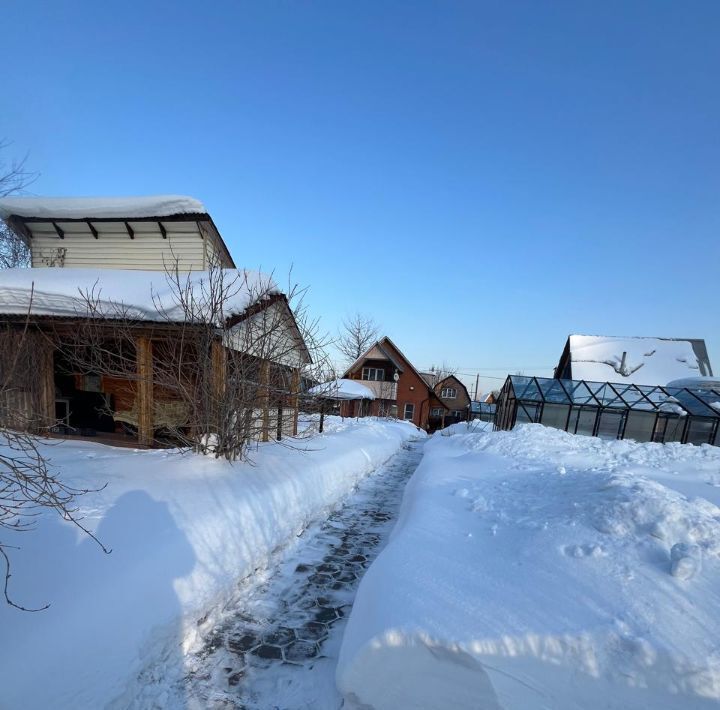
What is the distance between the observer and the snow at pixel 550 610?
2230 millimetres

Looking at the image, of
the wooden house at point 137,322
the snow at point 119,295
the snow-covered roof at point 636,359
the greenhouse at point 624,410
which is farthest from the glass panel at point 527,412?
the snow at point 119,295

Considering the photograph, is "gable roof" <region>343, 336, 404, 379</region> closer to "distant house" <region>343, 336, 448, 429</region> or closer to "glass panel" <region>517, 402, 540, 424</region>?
"distant house" <region>343, 336, 448, 429</region>

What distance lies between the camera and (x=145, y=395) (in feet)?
22.0

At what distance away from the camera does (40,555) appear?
284 cm

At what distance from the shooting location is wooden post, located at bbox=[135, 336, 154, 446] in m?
6.54

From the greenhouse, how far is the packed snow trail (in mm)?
11778

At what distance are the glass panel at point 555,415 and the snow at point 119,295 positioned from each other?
12.7 metres

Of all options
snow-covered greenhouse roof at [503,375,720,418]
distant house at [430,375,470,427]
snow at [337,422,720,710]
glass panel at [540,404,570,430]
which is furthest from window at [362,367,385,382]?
snow at [337,422,720,710]

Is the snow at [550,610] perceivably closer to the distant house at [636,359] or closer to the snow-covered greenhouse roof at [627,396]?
the snow-covered greenhouse roof at [627,396]

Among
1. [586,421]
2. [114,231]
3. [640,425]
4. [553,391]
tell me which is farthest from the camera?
[553,391]


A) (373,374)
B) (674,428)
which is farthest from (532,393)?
(373,374)

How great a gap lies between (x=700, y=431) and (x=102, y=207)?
860 inches

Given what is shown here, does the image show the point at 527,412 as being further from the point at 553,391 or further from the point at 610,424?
the point at 610,424

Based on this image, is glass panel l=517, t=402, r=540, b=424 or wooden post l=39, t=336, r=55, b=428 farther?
glass panel l=517, t=402, r=540, b=424
